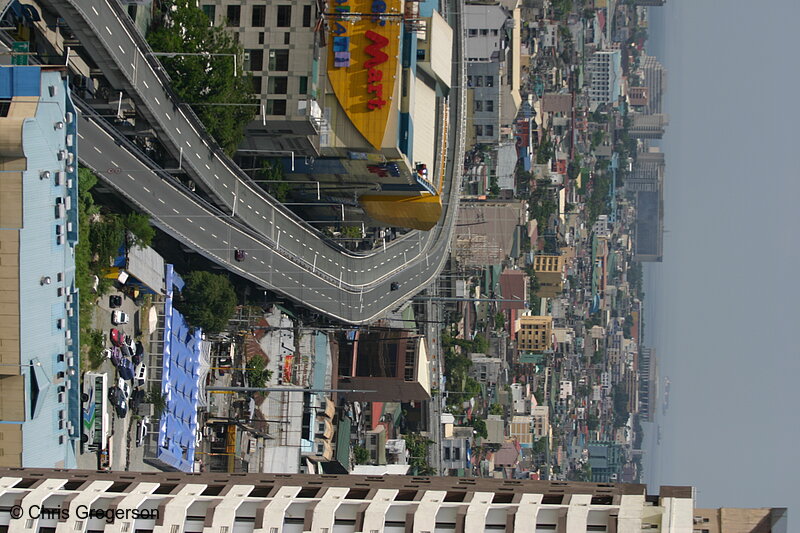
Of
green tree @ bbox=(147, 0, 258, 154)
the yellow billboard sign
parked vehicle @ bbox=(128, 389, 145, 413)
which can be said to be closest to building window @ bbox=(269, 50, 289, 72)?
green tree @ bbox=(147, 0, 258, 154)

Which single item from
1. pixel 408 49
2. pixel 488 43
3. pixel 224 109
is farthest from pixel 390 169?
pixel 488 43

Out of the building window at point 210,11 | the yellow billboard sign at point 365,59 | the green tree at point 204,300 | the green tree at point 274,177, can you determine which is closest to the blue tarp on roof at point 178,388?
the green tree at point 204,300

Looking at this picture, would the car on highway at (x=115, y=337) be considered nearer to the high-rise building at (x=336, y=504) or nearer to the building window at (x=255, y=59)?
the building window at (x=255, y=59)

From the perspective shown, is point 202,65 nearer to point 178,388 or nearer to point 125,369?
point 125,369

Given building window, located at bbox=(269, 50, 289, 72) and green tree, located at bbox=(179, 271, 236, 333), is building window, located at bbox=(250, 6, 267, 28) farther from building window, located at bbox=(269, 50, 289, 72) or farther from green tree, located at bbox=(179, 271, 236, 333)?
green tree, located at bbox=(179, 271, 236, 333)

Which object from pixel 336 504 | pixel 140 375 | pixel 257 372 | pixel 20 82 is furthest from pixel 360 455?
pixel 336 504
